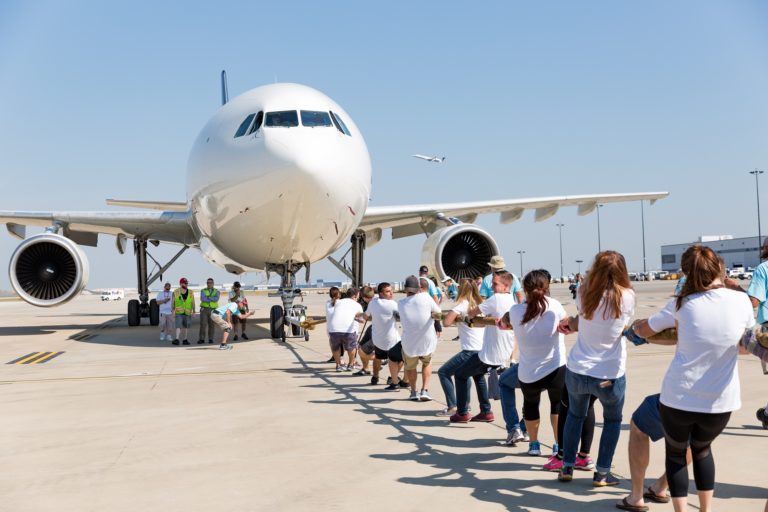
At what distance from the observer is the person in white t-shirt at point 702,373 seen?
337 centimetres

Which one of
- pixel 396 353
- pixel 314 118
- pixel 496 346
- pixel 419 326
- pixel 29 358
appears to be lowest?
pixel 29 358

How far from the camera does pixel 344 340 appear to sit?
9.58 m

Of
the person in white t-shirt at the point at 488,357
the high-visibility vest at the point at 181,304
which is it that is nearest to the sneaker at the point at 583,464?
the person in white t-shirt at the point at 488,357

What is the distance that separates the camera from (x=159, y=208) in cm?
1894

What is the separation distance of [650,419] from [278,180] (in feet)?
28.0

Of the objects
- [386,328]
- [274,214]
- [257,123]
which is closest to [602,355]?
[386,328]

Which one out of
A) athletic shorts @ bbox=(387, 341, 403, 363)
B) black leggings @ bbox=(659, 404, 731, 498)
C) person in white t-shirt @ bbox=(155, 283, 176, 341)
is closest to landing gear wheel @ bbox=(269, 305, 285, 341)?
person in white t-shirt @ bbox=(155, 283, 176, 341)

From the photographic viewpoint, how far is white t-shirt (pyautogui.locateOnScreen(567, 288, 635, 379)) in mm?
4184

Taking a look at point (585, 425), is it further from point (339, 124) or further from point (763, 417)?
point (339, 124)

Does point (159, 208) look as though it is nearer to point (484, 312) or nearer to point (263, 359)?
point (263, 359)

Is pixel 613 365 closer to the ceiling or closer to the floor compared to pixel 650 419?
closer to the ceiling

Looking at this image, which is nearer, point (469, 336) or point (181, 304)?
point (469, 336)

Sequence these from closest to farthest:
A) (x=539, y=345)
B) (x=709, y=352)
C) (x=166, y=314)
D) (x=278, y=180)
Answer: (x=709, y=352) < (x=539, y=345) < (x=278, y=180) < (x=166, y=314)

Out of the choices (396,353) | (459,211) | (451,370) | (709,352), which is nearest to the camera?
(709,352)
